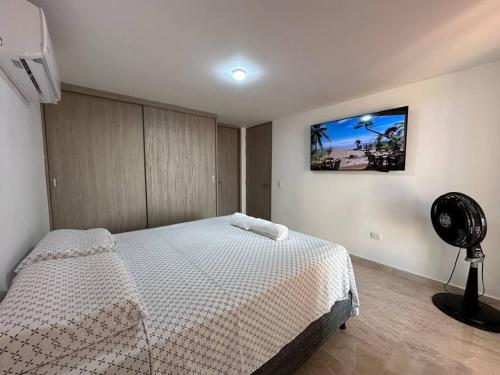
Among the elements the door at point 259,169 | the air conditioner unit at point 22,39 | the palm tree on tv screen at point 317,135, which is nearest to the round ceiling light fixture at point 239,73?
the air conditioner unit at point 22,39

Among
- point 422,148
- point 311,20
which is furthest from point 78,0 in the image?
point 422,148

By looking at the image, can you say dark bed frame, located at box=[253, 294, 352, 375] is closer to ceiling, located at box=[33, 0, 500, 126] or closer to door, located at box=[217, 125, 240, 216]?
ceiling, located at box=[33, 0, 500, 126]

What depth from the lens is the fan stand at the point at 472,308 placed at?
1777 mm

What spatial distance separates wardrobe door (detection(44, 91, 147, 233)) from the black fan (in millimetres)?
3498

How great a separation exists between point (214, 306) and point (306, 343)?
0.80 metres

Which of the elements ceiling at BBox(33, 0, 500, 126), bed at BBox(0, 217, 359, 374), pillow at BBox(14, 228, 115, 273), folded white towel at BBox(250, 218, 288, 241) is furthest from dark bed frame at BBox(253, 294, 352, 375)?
ceiling at BBox(33, 0, 500, 126)

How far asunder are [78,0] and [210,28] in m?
0.77

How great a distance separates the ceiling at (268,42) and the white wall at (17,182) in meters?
0.62

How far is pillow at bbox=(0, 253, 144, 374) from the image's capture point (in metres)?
0.68

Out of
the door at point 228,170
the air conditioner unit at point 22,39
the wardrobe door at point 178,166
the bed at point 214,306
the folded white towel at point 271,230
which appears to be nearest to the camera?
the bed at point 214,306

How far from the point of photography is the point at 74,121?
254cm

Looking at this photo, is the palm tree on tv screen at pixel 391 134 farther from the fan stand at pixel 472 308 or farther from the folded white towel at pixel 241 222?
the folded white towel at pixel 241 222

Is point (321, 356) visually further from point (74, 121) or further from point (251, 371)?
point (74, 121)

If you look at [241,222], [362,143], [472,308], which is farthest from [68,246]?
[472,308]
